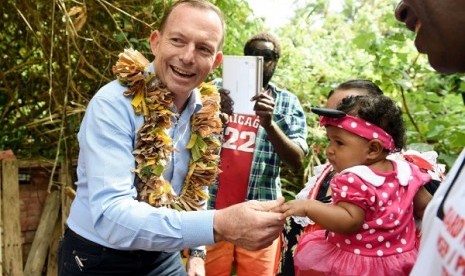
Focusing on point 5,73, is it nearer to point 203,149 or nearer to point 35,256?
point 35,256

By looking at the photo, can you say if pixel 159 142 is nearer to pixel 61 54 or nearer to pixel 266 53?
pixel 266 53

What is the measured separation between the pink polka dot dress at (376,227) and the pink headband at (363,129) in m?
0.12

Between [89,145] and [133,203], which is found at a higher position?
[89,145]

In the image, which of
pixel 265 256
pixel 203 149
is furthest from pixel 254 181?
pixel 203 149

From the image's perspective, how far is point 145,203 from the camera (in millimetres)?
2018

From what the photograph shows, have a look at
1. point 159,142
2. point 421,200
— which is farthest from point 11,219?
point 421,200

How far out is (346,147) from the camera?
2295mm

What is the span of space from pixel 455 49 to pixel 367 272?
1.17 m

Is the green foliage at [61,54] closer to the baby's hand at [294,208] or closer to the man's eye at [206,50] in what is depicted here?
the man's eye at [206,50]

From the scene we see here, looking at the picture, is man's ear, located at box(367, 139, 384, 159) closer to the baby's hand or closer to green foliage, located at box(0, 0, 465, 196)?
the baby's hand

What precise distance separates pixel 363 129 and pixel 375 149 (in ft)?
0.32

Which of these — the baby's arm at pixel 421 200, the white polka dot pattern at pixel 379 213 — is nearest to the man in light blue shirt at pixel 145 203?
the white polka dot pattern at pixel 379 213

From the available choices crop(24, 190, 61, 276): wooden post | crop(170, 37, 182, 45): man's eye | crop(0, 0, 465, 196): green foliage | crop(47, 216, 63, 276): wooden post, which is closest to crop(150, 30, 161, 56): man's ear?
crop(170, 37, 182, 45): man's eye

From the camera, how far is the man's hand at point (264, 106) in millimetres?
3455
